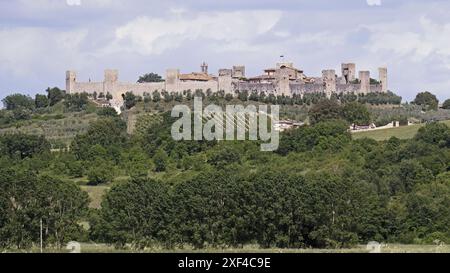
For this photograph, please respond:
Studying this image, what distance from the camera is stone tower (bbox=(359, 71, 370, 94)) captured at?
86062mm

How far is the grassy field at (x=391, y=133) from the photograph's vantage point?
6081 cm

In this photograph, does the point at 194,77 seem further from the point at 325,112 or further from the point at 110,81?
the point at 325,112

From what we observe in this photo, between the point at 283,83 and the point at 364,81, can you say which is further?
the point at 364,81

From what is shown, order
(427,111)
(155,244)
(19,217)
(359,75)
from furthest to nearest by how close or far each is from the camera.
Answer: (359,75)
(427,111)
(19,217)
(155,244)

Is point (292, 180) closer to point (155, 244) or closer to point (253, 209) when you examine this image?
point (253, 209)

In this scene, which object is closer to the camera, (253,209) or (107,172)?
(253,209)

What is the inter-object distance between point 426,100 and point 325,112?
18270mm

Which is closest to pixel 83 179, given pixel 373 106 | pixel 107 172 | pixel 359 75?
pixel 107 172

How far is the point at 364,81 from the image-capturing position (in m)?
86.6

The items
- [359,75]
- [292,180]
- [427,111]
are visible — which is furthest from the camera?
[359,75]

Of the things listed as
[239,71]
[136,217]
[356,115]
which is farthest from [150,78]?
[136,217]

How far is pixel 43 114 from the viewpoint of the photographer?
80750 millimetres

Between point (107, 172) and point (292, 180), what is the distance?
821 inches

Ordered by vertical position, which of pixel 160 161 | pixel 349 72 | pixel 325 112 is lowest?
pixel 160 161
